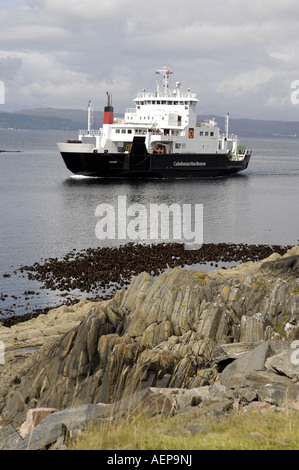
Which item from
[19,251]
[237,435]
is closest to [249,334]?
[237,435]

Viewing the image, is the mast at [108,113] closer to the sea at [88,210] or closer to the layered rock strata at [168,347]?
the sea at [88,210]

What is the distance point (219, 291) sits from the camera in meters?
13.6

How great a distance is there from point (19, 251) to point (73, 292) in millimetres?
8811

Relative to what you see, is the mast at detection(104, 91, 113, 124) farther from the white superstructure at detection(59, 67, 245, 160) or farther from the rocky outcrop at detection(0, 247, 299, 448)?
the rocky outcrop at detection(0, 247, 299, 448)

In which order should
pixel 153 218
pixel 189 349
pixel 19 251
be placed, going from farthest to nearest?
pixel 153 218
pixel 19 251
pixel 189 349

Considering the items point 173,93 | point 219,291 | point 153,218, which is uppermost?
point 173,93

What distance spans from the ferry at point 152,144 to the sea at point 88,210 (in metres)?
1.75

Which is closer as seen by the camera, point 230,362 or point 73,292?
point 230,362

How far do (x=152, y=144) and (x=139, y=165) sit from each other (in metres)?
3.34

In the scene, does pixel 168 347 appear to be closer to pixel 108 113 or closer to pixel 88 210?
pixel 88 210

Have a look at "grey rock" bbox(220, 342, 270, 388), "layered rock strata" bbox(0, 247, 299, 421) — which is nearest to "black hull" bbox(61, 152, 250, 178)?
"layered rock strata" bbox(0, 247, 299, 421)

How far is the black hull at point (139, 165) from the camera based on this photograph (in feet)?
218

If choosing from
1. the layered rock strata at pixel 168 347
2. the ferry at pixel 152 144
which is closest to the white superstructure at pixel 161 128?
the ferry at pixel 152 144
